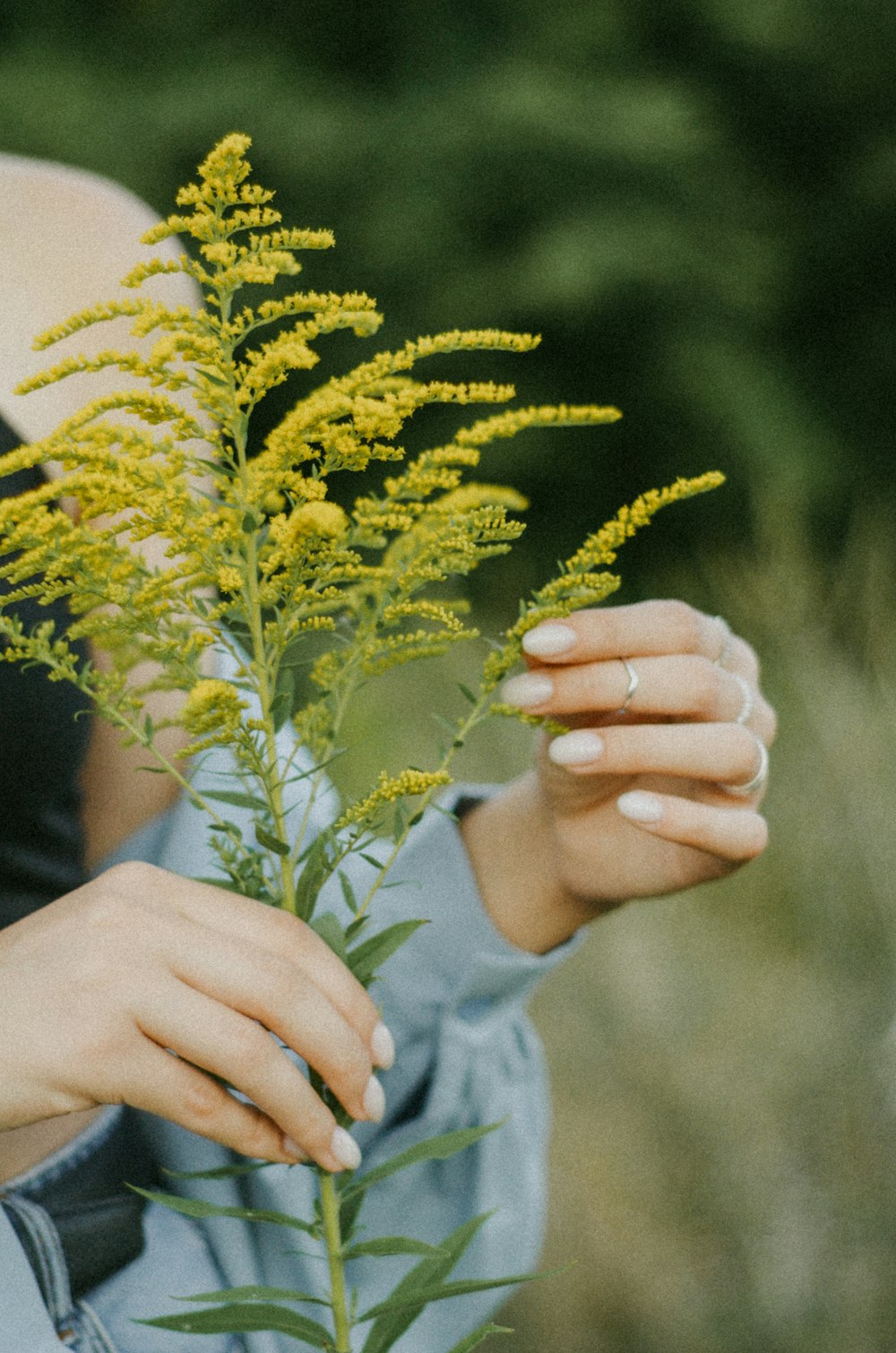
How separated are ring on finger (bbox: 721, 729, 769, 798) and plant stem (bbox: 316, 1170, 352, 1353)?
0.50 metres

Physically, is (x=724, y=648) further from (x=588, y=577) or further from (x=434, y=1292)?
(x=434, y=1292)

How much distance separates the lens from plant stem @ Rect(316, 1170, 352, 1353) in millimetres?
752

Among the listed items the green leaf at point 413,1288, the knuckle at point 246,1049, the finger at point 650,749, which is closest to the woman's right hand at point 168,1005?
the knuckle at point 246,1049

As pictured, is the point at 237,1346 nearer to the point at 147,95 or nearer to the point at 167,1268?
the point at 167,1268

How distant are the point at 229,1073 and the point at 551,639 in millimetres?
399

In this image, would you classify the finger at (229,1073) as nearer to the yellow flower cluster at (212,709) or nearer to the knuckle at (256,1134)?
the knuckle at (256,1134)

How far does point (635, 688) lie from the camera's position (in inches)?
38.6

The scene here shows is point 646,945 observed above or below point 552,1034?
above

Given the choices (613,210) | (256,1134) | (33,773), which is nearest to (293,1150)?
(256,1134)

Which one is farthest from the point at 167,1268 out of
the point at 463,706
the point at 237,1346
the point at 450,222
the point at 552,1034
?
the point at 450,222

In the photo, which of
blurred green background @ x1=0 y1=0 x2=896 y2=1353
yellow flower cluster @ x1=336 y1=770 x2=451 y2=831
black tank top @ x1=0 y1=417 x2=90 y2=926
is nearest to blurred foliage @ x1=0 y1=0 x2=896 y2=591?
blurred green background @ x1=0 y1=0 x2=896 y2=1353

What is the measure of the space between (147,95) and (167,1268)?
19.7ft

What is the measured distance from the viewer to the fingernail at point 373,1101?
2.53 ft

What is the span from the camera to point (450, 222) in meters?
6.09
